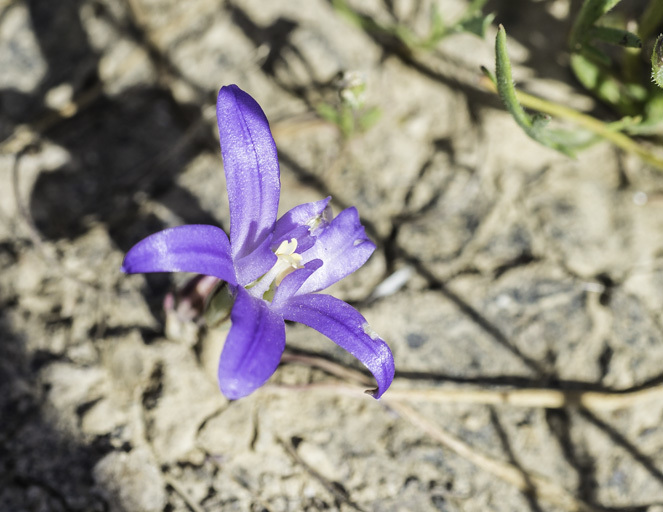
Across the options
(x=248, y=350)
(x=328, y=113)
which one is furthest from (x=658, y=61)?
(x=248, y=350)

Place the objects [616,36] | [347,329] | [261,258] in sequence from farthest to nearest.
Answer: [616,36] < [261,258] < [347,329]

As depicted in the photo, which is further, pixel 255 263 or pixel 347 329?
pixel 255 263

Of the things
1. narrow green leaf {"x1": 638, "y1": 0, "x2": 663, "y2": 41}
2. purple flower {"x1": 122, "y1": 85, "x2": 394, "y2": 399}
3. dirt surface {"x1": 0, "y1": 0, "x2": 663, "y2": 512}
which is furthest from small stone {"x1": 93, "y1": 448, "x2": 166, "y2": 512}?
narrow green leaf {"x1": 638, "y1": 0, "x2": 663, "y2": 41}

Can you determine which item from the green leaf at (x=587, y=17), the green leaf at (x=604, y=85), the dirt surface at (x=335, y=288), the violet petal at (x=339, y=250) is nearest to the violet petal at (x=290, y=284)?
the violet petal at (x=339, y=250)

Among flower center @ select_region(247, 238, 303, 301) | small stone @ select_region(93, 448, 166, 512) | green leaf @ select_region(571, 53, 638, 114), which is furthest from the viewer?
green leaf @ select_region(571, 53, 638, 114)

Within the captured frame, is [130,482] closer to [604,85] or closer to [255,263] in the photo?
[255,263]

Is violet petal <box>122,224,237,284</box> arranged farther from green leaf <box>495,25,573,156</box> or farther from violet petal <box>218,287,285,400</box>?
green leaf <box>495,25,573,156</box>
